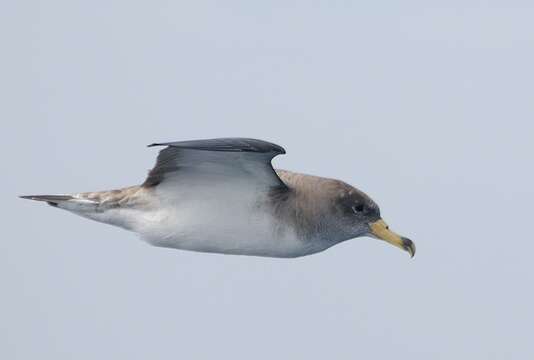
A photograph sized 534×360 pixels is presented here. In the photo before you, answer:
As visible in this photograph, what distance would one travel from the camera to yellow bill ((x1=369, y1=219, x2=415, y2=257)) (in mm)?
16688

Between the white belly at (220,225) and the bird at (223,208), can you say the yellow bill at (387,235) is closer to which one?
the bird at (223,208)

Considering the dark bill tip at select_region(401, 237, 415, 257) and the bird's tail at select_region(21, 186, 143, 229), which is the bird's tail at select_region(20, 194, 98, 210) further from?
the dark bill tip at select_region(401, 237, 415, 257)

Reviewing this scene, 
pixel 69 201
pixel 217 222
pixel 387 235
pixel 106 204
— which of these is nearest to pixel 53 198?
pixel 69 201

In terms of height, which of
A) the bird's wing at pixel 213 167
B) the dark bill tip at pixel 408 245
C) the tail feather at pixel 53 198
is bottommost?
the dark bill tip at pixel 408 245

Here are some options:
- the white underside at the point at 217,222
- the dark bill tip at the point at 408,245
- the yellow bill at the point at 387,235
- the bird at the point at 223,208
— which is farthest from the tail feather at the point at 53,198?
the dark bill tip at the point at 408,245

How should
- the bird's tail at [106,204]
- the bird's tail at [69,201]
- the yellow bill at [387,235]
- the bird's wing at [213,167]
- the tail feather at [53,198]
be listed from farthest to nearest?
the yellow bill at [387,235], the tail feather at [53,198], the bird's tail at [69,201], the bird's tail at [106,204], the bird's wing at [213,167]

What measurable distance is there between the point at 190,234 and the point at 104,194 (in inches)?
52.0

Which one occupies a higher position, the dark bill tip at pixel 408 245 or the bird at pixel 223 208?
the bird at pixel 223 208

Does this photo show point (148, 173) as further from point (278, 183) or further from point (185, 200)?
point (278, 183)

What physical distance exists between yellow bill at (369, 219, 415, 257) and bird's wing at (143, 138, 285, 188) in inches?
61.0

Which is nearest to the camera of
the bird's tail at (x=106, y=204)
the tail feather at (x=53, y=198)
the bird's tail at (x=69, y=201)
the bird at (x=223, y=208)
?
the bird at (x=223, y=208)

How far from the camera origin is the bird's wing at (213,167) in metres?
15.3

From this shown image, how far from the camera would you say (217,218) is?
15812 millimetres

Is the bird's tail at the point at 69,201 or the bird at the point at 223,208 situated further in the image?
the bird's tail at the point at 69,201
